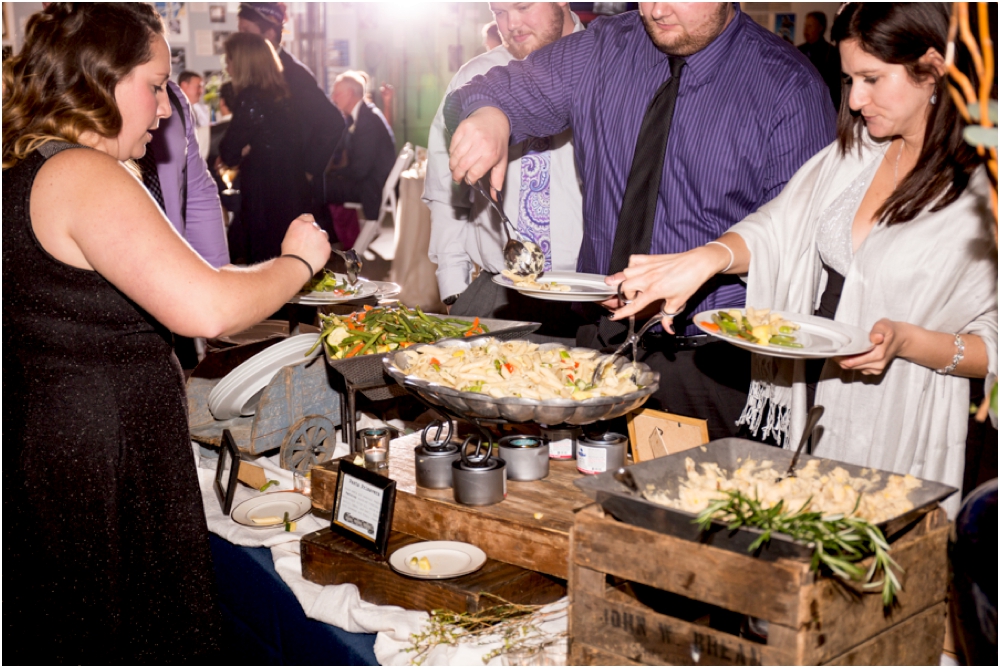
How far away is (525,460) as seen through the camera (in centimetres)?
170

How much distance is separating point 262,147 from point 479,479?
142 inches

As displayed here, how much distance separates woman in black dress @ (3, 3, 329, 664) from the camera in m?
1.46

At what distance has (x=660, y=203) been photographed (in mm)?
2229

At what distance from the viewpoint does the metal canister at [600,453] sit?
1.70 m

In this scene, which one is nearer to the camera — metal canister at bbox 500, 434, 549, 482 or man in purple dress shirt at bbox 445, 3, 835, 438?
metal canister at bbox 500, 434, 549, 482

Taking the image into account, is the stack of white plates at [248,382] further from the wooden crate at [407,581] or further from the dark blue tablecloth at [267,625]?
the wooden crate at [407,581]

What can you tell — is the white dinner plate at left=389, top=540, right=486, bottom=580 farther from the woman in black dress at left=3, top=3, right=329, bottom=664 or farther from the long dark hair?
the long dark hair

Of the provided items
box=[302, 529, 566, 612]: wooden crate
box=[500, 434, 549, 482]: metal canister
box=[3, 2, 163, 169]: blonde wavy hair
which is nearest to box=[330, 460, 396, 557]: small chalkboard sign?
box=[302, 529, 566, 612]: wooden crate

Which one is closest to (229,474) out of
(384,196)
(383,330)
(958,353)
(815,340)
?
(383,330)

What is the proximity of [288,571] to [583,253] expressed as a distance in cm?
121

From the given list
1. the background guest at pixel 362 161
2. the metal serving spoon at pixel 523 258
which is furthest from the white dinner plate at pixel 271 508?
the background guest at pixel 362 161

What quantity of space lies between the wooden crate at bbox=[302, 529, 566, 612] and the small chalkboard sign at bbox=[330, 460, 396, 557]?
26 millimetres

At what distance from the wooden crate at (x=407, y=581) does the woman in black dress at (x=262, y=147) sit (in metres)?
3.32

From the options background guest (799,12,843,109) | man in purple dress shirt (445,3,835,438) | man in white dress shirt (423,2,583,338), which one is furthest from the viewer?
background guest (799,12,843,109)
